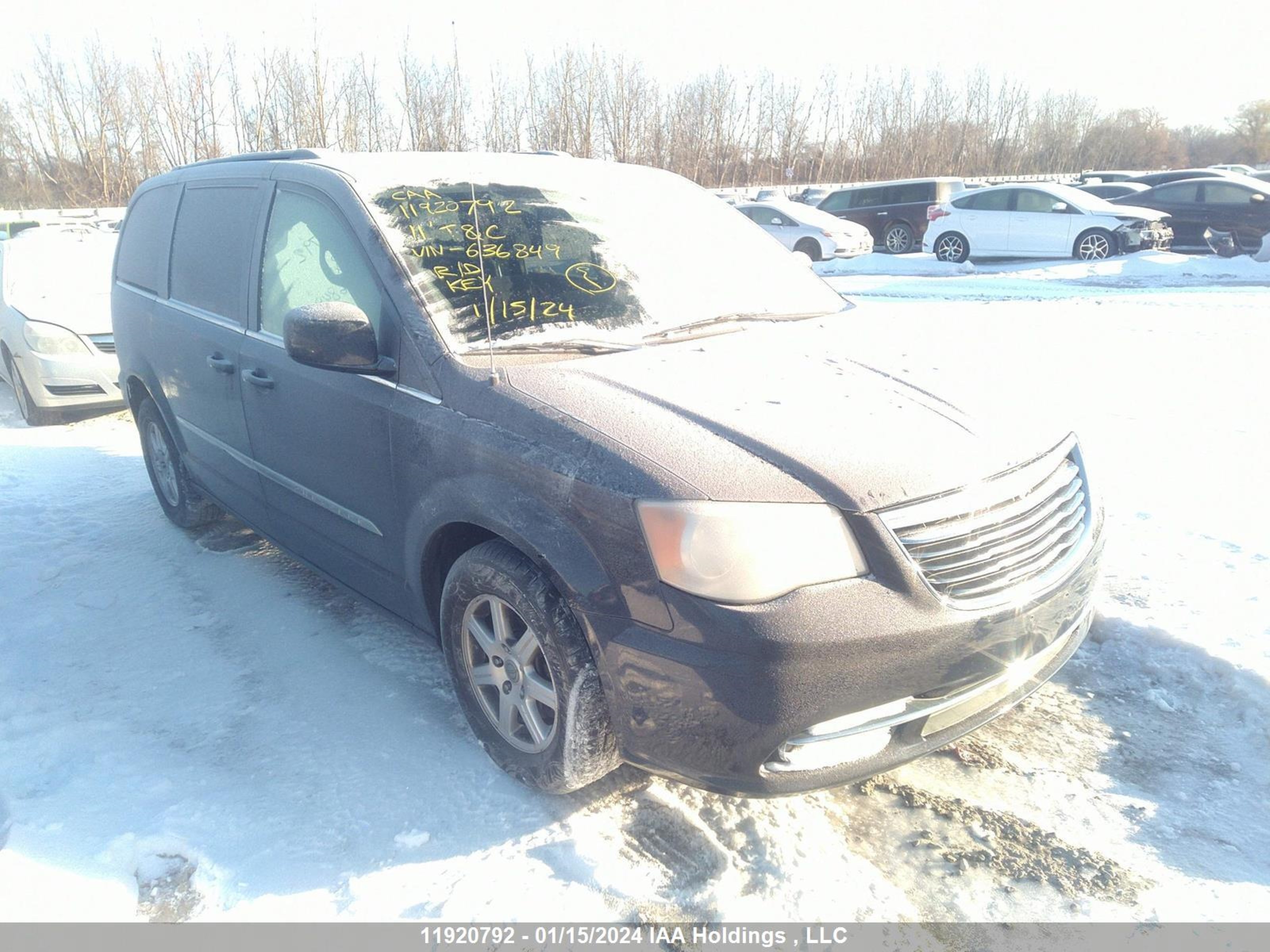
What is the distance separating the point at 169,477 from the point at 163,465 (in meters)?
0.11

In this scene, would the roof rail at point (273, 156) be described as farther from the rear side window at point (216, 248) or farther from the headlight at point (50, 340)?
the headlight at point (50, 340)

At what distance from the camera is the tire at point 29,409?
738cm

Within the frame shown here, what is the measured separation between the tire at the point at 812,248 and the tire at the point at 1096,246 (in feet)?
15.4

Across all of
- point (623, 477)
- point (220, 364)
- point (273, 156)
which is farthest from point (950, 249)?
point (623, 477)

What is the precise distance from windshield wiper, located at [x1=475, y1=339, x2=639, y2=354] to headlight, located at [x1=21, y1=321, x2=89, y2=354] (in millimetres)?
5920

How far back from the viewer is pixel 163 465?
5016mm

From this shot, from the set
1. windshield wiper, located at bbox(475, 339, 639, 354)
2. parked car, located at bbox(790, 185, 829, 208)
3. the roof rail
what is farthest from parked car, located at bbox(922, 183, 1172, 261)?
windshield wiper, located at bbox(475, 339, 639, 354)

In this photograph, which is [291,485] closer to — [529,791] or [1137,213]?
[529,791]

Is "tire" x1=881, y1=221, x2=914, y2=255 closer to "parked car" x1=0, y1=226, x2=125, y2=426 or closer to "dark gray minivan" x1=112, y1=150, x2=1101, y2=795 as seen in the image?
"parked car" x1=0, y1=226, x2=125, y2=426

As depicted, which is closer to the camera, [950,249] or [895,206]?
[950,249]

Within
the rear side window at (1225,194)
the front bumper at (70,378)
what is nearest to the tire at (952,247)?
the rear side window at (1225,194)

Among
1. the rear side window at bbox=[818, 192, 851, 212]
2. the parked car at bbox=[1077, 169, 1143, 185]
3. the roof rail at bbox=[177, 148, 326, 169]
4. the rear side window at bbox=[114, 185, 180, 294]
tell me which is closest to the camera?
the roof rail at bbox=[177, 148, 326, 169]

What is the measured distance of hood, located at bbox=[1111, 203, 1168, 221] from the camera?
1623 centimetres

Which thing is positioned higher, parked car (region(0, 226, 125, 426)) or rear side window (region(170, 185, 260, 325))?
rear side window (region(170, 185, 260, 325))
